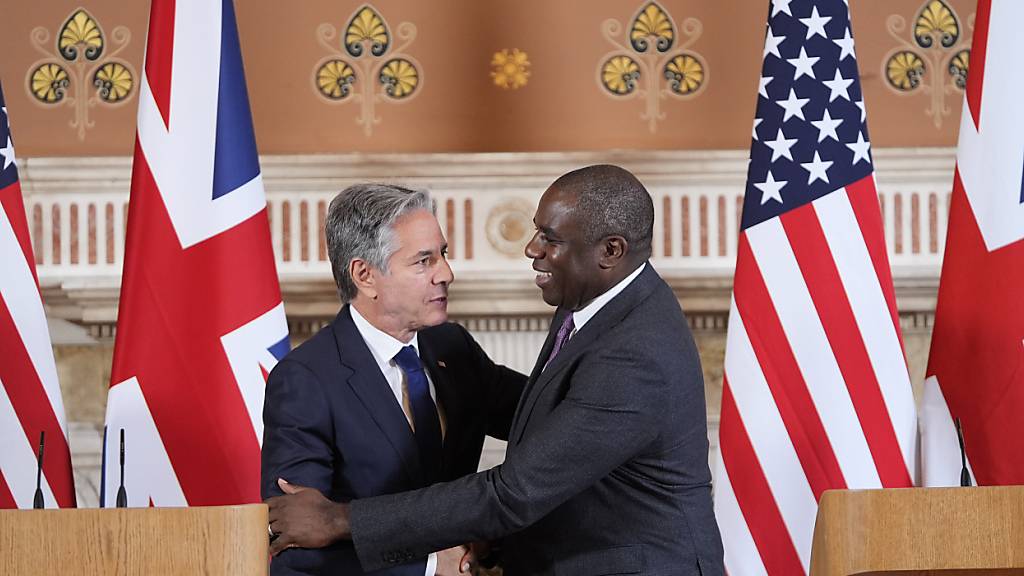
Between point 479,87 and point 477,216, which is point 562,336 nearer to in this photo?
point 477,216

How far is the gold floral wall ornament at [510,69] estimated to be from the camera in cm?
378

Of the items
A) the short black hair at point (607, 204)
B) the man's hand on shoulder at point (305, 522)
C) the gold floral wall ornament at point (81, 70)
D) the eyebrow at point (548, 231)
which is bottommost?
the man's hand on shoulder at point (305, 522)

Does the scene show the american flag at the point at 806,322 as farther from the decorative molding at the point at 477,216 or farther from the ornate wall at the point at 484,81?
the ornate wall at the point at 484,81

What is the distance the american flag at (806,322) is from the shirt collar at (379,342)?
0.99 meters

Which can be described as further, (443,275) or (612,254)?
(443,275)

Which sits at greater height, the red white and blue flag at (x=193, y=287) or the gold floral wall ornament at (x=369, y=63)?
the gold floral wall ornament at (x=369, y=63)

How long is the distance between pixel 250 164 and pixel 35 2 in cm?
107

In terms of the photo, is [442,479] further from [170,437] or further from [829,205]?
[829,205]

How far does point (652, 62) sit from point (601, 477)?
6.16ft

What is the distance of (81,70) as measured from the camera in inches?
149

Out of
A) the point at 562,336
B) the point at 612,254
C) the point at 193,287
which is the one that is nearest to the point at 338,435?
the point at 562,336

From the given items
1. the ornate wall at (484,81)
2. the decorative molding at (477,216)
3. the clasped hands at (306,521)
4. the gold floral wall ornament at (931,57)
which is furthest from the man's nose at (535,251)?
the gold floral wall ornament at (931,57)

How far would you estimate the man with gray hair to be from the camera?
2.41 m

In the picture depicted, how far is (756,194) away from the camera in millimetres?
3236
